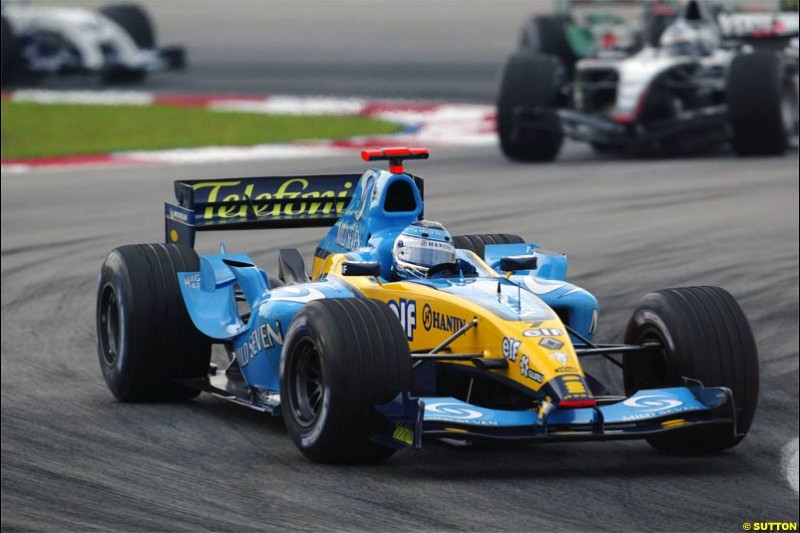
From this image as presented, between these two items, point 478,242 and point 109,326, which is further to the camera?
point 109,326

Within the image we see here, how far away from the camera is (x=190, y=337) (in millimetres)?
9836

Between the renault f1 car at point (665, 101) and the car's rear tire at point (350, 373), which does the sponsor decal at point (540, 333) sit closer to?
the car's rear tire at point (350, 373)

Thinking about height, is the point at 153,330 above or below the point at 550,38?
below

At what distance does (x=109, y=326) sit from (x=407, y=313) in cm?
230

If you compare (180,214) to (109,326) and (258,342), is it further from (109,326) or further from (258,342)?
(258,342)

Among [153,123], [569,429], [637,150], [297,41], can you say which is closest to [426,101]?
[153,123]

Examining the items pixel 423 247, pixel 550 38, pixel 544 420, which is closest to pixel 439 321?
pixel 423 247

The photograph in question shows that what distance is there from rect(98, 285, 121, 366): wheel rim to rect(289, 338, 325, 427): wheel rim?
2.04 meters

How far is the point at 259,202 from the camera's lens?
411 inches

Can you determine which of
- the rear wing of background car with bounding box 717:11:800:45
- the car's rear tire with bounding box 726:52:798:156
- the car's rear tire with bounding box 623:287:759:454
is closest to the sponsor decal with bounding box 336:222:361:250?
the car's rear tire with bounding box 623:287:759:454

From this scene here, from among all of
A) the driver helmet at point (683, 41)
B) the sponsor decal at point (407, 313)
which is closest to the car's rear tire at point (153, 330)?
the sponsor decal at point (407, 313)

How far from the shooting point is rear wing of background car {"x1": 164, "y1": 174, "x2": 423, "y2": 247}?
1031 cm

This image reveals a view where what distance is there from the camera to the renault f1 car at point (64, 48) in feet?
103

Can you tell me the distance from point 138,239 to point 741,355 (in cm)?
817
